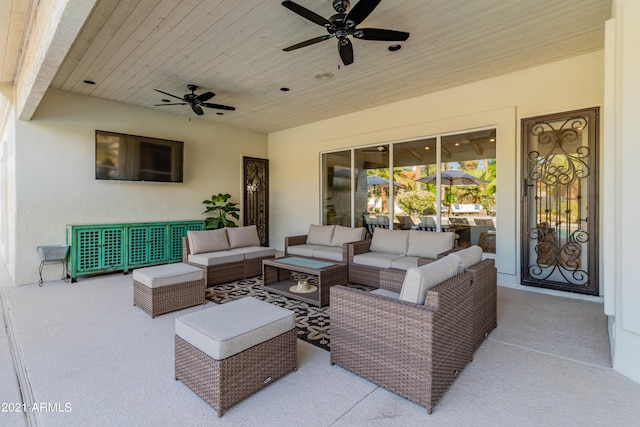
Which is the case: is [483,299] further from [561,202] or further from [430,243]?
[561,202]

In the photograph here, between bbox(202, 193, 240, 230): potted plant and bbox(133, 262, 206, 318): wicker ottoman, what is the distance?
281 cm

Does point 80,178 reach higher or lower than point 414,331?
higher

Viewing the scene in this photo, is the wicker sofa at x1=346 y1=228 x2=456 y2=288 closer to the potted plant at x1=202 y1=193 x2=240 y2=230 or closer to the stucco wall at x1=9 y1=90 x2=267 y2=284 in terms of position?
the potted plant at x1=202 y1=193 x2=240 y2=230

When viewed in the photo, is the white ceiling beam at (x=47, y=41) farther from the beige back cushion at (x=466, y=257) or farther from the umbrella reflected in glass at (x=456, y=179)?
the umbrella reflected in glass at (x=456, y=179)

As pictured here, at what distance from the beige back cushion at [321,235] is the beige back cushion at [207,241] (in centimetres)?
155

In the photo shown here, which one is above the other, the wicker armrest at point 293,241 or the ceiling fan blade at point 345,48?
the ceiling fan blade at point 345,48

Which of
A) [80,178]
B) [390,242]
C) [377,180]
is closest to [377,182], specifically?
[377,180]

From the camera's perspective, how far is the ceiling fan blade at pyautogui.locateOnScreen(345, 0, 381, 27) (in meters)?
2.45

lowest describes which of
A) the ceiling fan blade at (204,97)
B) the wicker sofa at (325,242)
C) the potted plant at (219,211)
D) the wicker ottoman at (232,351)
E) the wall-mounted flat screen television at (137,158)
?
the wicker ottoman at (232,351)

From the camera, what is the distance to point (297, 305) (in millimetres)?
3723

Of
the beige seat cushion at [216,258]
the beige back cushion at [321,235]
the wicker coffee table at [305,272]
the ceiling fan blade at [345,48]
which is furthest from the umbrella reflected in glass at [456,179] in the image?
the beige seat cushion at [216,258]

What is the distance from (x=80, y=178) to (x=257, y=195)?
3657 millimetres

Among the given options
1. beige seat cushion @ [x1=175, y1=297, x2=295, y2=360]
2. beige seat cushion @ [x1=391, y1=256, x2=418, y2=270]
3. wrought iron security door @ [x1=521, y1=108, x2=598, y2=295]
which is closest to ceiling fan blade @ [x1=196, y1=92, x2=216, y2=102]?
beige seat cushion @ [x1=175, y1=297, x2=295, y2=360]

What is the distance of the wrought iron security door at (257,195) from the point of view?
7.71 meters
